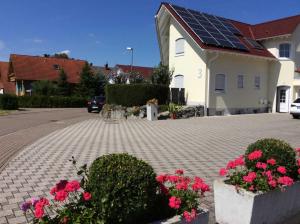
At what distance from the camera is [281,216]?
14.9 feet

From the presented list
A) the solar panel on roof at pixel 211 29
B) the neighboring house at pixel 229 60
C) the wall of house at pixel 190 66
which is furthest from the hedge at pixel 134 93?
the solar panel on roof at pixel 211 29

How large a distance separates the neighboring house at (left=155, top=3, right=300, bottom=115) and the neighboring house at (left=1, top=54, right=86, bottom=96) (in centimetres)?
2855

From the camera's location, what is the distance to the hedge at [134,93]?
23.2m

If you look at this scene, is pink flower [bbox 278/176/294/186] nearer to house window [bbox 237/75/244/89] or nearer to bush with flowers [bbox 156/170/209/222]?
bush with flowers [bbox 156/170/209/222]

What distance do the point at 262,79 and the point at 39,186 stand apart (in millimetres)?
24969

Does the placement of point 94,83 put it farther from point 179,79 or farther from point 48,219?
point 48,219

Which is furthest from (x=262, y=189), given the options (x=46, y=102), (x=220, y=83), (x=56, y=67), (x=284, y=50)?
(x=56, y=67)

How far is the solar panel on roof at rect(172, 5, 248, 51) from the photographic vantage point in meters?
24.2

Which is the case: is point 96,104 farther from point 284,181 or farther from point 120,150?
point 284,181

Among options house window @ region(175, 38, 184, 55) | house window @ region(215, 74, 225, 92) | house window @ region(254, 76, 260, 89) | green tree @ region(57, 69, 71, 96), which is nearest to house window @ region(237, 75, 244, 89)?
house window @ region(254, 76, 260, 89)

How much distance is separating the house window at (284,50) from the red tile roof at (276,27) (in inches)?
45.0

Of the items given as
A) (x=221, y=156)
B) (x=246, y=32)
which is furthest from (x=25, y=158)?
(x=246, y=32)

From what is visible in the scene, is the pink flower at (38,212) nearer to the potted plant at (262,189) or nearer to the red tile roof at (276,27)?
the potted plant at (262,189)

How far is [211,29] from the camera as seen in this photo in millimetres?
25953
